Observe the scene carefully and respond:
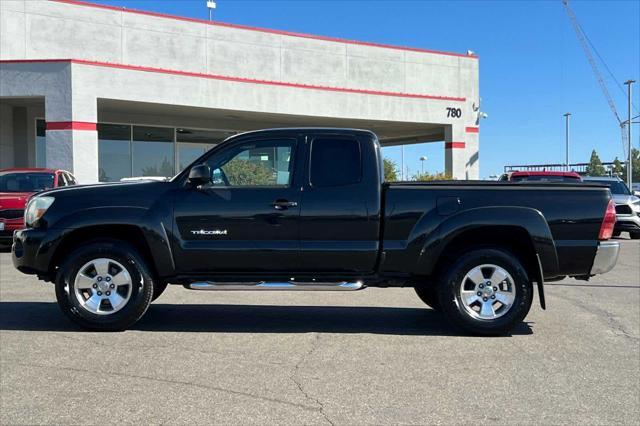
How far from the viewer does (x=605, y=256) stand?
5.98 metres

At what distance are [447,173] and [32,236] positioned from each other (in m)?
23.3

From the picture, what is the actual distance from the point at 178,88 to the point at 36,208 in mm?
16039

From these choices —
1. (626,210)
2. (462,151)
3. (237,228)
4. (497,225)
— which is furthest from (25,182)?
(462,151)

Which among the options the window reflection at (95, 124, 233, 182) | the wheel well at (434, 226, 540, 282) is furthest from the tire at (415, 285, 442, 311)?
the window reflection at (95, 124, 233, 182)

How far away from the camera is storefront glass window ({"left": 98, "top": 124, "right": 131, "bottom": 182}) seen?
24250 millimetres

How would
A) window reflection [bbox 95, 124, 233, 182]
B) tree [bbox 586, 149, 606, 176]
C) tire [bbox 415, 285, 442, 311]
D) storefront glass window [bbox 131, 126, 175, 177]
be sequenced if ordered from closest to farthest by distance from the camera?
1. tire [bbox 415, 285, 442, 311]
2. window reflection [bbox 95, 124, 233, 182]
3. storefront glass window [bbox 131, 126, 175, 177]
4. tree [bbox 586, 149, 606, 176]

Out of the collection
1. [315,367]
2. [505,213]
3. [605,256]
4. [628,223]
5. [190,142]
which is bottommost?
[315,367]

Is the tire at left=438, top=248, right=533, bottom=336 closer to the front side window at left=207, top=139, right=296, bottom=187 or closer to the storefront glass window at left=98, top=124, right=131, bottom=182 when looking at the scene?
the front side window at left=207, top=139, right=296, bottom=187

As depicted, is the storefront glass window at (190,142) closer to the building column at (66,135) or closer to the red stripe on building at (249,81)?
the red stripe on building at (249,81)

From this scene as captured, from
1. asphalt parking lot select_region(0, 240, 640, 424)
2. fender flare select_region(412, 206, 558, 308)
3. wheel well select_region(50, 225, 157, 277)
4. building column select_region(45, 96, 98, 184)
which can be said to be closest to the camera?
asphalt parking lot select_region(0, 240, 640, 424)

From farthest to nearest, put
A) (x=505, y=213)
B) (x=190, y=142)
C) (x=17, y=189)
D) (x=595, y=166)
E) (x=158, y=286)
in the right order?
1. (x=595, y=166)
2. (x=190, y=142)
3. (x=17, y=189)
4. (x=158, y=286)
5. (x=505, y=213)

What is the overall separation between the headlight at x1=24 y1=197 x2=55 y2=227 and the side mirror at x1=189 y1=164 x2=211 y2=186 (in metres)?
1.50

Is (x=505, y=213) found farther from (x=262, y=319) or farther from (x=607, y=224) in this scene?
(x=262, y=319)

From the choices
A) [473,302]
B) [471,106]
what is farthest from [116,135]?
[473,302]
